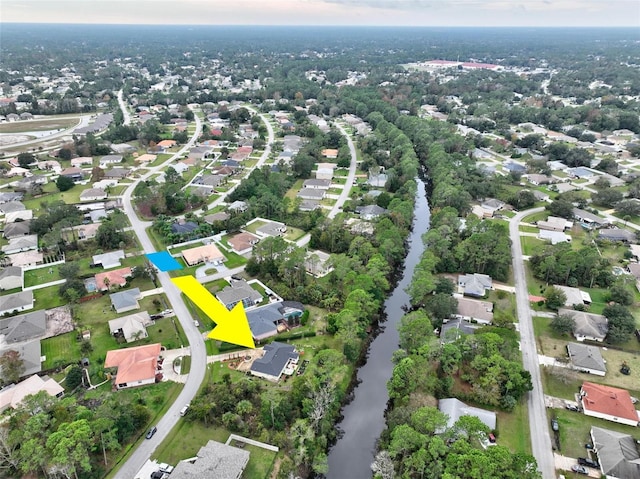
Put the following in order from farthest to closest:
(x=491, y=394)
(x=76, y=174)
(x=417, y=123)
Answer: (x=417, y=123), (x=76, y=174), (x=491, y=394)

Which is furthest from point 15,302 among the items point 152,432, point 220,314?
point 152,432

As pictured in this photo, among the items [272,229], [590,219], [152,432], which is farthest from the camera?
[590,219]

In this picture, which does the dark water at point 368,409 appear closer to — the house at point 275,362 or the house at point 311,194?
the house at point 275,362

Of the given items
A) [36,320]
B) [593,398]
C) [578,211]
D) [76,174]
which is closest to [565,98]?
[578,211]

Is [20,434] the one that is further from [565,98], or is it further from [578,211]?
[565,98]

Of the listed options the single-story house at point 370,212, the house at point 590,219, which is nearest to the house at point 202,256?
the single-story house at point 370,212

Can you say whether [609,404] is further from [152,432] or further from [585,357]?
[152,432]

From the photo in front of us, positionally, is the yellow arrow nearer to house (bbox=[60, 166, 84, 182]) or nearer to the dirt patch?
the dirt patch

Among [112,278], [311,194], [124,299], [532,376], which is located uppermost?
[311,194]
